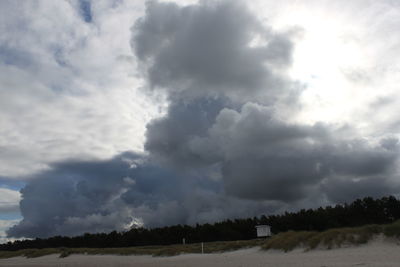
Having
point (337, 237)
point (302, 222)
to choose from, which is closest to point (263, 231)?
point (337, 237)

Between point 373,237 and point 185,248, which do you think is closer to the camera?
point 373,237

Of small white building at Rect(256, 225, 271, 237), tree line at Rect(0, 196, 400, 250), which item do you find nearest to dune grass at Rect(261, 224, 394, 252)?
small white building at Rect(256, 225, 271, 237)

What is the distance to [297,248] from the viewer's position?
77.6ft

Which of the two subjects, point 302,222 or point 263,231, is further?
point 302,222

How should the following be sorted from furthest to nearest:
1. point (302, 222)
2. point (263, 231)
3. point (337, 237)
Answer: point (302, 222), point (263, 231), point (337, 237)

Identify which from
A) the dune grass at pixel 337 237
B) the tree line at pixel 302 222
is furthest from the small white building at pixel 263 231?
the tree line at pixel 302 222

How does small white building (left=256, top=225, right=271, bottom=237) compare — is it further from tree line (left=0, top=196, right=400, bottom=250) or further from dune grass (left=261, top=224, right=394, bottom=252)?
tree line (left=0, top=196, right=400, bottom=250)

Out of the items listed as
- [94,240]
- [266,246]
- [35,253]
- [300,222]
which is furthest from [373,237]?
[94,240]

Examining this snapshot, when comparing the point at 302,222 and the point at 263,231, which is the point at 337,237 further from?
the point at 302,222

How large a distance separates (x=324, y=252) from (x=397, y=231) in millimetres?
4023

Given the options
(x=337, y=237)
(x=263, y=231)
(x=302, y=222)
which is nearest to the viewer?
(x=337, y=237)

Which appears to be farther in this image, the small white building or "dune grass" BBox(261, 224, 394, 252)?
the small white building

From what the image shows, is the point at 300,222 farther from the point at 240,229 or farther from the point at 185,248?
the point at 185,248

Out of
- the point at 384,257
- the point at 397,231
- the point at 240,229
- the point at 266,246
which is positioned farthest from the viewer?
the point at 240,229
